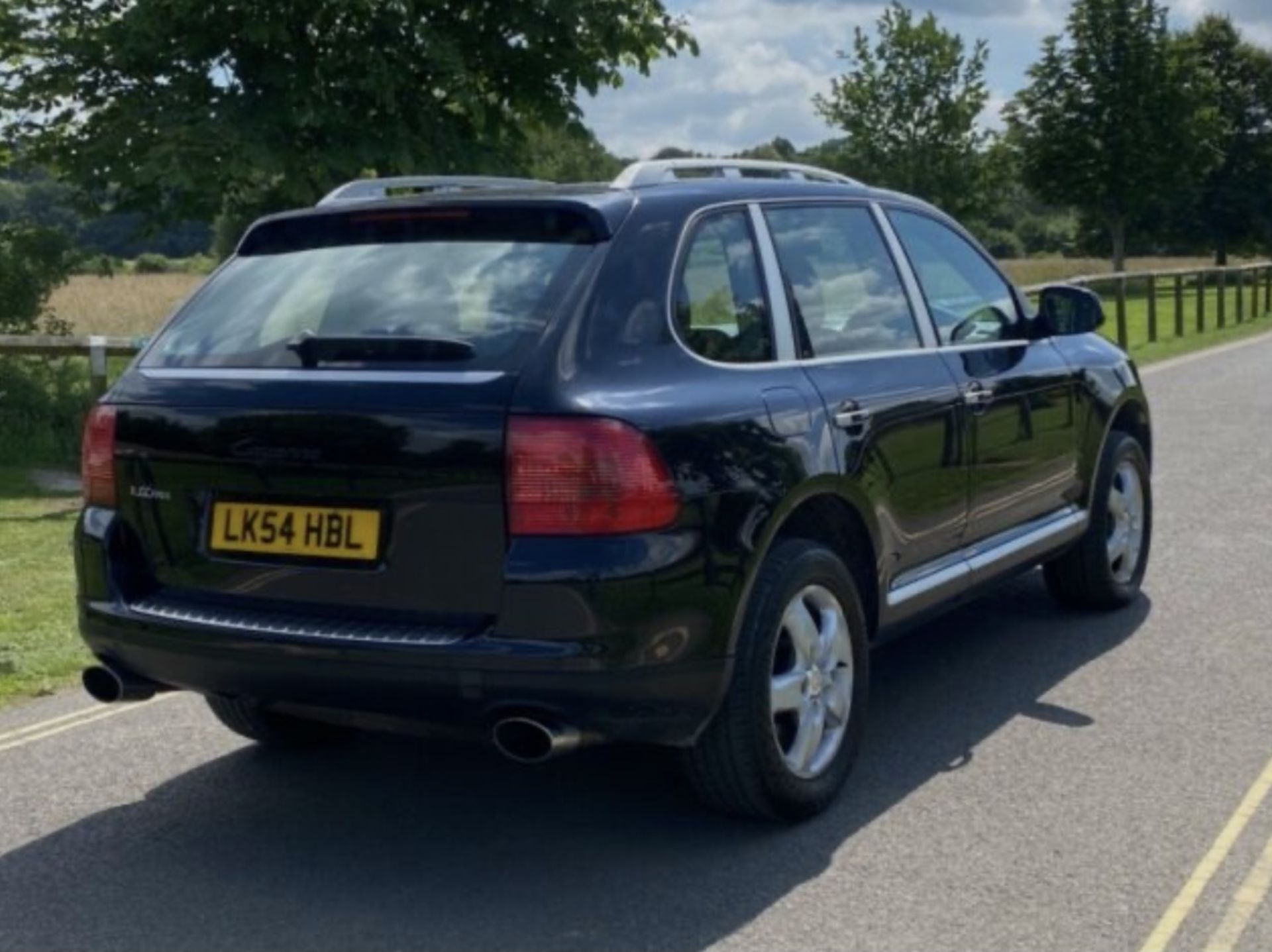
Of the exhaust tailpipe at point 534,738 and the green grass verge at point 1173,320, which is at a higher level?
the exhaust tailpipe at point 534,738

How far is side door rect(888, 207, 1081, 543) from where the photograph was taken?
573 centimetres

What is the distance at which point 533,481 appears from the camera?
3986mm

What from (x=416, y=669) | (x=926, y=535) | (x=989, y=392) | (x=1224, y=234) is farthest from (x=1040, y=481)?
(x=1224, y=234)

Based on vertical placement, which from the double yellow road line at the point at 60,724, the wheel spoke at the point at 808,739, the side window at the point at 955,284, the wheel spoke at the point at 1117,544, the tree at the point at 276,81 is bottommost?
the double yellow road line at the point at 60,724

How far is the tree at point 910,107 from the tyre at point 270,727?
42.5 meters

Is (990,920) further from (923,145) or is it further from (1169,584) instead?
(923,145)

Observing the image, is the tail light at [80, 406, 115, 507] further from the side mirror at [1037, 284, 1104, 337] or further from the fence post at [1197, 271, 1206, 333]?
the fence post at [1197, 271, 1206, 333]

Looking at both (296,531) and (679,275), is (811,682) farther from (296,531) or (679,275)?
(296,531)

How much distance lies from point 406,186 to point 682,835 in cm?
213

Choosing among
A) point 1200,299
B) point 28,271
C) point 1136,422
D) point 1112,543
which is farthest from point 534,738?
point 1200,299

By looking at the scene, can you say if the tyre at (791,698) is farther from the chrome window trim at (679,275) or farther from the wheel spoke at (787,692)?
the chrome window trim at (679,275)

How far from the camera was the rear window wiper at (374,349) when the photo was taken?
421cm

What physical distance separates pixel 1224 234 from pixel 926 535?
67.2 meters

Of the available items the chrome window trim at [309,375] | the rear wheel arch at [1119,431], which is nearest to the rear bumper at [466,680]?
the chrome window trim at [309,375]
